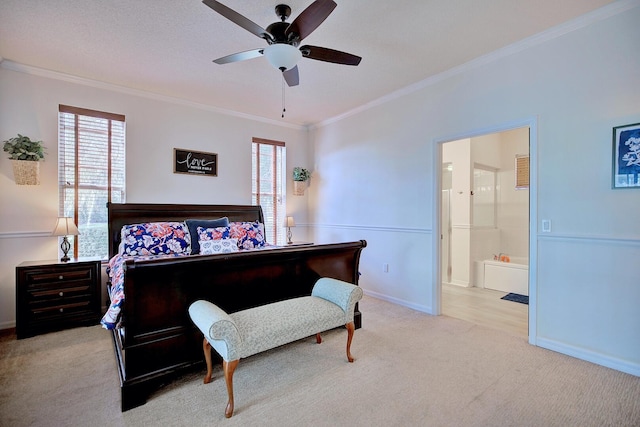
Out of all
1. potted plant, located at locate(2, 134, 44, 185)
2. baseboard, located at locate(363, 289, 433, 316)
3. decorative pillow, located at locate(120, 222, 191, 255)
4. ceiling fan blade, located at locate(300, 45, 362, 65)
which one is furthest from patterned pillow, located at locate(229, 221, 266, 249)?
ceiling fan blade, located at locate(300, 45, 362, 65)

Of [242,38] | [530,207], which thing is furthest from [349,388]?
[242,38]

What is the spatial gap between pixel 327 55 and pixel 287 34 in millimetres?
373

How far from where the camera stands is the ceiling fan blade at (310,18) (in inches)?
72.1

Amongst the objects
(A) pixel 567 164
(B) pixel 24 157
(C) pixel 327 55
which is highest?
(C) pixel 327 55

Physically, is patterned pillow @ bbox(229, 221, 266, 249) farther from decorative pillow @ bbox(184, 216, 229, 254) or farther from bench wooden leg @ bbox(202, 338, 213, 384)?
bench wooden leg @ bbox(202, 338, 213, 384)

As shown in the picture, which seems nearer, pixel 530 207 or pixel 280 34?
pixel 280 34

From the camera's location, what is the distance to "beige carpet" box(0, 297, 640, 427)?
6.04 feet

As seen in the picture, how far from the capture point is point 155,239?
3.51 metres

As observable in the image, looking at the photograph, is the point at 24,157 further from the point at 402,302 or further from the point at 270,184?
the point at 402,302

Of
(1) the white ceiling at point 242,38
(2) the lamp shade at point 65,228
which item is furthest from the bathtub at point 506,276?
(2) the lamp shade at point 65,228

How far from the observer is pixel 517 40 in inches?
113

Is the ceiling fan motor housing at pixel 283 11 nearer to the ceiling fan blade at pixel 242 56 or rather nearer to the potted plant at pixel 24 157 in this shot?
the ceiling fan blade at pixel 242 56

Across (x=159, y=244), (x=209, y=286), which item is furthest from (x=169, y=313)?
(x=159, y=244)

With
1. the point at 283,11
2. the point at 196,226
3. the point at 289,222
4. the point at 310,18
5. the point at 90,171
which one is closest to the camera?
the point at 310,18
